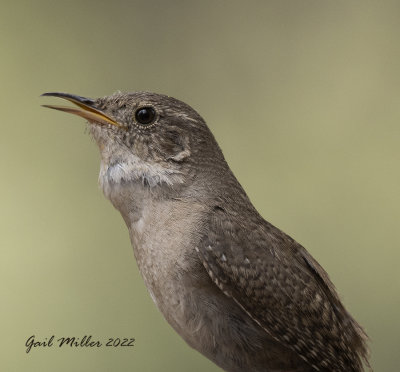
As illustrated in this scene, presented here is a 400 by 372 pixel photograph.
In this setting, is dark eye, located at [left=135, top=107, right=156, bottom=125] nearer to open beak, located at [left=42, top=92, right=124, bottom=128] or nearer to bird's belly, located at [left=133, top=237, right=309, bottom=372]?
open beak, located at [left=42, top=92, right=124, bottom=128]

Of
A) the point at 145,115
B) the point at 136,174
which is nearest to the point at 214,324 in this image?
the point at 136,174

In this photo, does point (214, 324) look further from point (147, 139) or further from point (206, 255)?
point (147, 139)

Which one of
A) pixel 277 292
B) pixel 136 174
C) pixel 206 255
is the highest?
pixel 136 174

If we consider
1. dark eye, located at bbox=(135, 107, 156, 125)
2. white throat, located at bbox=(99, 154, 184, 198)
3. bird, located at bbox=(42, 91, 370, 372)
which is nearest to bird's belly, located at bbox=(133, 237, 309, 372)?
bird, located at bbox=(42, 91, 370, 372)

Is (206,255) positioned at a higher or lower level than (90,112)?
lower

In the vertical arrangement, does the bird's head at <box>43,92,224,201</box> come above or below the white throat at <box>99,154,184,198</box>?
above

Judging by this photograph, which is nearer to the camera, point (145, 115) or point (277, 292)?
point (277, 292)

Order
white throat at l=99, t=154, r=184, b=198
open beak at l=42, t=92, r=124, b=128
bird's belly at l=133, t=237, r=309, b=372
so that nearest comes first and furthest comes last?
1. bird's belly at l=133, t=237, r=309, b=372
2. white throat at l=99, t=154, r=184, b=198
3. open beak at l=42, t=92, r=124, b=128

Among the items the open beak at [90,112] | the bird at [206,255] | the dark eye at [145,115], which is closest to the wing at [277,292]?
the bird at [206,255]
